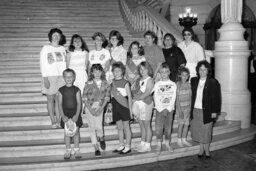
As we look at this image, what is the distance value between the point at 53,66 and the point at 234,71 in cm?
395

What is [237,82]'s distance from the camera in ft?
22.3

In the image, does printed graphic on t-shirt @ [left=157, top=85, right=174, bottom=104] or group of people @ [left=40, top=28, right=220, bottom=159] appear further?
printed graphic on t-shirt @ [left=157, top=85, right=174, bottom=104]

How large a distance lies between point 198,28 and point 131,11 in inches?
153

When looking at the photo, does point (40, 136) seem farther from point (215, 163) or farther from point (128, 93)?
point (215, 163)

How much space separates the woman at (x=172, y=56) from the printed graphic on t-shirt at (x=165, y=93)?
745mm

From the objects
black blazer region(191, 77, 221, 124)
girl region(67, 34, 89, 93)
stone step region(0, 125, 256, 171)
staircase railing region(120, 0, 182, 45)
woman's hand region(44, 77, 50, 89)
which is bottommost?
stone step region(0, 125, 256, 171)

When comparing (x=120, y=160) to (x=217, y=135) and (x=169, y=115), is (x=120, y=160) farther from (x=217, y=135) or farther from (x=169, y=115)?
(x=217, y=135)

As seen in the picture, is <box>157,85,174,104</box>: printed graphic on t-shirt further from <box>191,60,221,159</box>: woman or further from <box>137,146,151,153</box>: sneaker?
<box>137,146,151,153</box>: sneaker

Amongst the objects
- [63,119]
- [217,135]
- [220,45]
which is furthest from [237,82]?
[63,119]

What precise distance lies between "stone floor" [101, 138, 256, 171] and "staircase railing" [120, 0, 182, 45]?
3153 millimetres

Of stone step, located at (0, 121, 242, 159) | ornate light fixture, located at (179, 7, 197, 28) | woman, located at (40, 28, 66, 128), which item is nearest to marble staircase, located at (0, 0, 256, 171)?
stone step, located at (0, 121, 242, 159)

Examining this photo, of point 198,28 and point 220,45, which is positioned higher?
point 198,28

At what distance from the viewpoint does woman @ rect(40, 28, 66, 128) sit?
516cm

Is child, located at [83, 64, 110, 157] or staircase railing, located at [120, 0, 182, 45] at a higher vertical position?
staircase railing, located at [120, 0, 182, 45]
